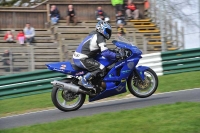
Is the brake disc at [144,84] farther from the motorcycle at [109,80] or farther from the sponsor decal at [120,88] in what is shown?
the sponsor decal at [120,88]

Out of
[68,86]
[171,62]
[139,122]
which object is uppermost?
[171,62]

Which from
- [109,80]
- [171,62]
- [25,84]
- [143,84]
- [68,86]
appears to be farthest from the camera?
[171,62]

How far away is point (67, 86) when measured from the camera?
996 centimetres

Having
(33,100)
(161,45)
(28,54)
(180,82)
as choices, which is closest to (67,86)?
(33,100)

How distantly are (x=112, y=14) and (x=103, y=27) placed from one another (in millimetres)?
13543

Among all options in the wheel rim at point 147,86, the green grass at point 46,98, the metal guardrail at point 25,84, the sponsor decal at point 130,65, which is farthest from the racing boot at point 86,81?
the metal guardrail at point 25,84

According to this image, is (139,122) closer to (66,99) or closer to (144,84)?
(66,99)

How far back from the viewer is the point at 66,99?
33.3 feet

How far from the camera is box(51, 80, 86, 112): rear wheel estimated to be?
10.0m

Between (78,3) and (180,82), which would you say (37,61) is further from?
(78,3)

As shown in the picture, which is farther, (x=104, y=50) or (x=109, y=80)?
(x=109, y=80)

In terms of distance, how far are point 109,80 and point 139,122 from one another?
2.78m

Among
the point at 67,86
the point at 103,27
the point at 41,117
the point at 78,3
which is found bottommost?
the point at 41,117

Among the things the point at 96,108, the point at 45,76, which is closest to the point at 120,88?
the point at 96,108
